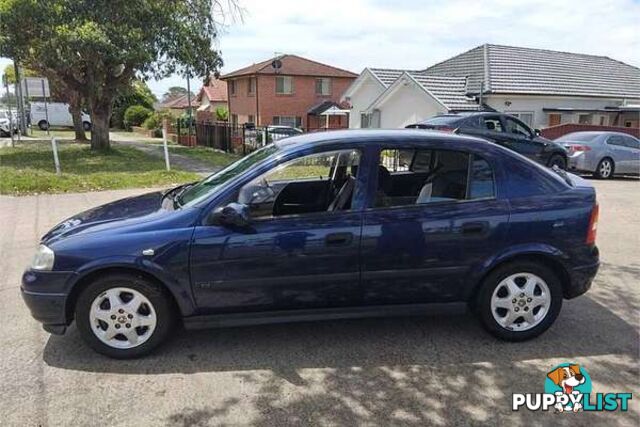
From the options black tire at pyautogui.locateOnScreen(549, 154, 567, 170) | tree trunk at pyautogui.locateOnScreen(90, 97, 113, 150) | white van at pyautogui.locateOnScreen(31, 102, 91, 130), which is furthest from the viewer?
white van at pyautogui.locateOnScreen(31, 102, 91, 130)

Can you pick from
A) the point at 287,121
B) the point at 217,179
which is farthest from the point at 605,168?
the point at 287,121

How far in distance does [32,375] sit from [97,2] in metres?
15.0

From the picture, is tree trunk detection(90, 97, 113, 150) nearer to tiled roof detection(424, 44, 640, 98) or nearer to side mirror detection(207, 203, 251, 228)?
tiled roof detection(424, 44, 640, 98)

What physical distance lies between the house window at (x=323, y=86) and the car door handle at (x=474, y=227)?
117ft

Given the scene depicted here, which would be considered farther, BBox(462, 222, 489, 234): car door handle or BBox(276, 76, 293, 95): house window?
BBox(276, 76, 293, 95): house window

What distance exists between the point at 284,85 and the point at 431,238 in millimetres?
34705

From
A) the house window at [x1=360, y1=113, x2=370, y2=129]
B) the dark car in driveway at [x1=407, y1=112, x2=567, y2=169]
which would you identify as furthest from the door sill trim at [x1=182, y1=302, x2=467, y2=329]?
the house window at [x1=360, y1=113, x2=370, y2=129]

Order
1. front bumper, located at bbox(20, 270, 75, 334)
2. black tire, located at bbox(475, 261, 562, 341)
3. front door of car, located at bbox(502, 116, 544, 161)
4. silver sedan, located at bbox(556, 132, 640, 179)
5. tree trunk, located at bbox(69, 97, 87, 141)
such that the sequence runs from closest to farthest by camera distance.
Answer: front bumper, located at bbox(20, 270, 75, 334)
black tire, located at bbox(475, 261, 562, 341)
front door of car, located at bbox(502, 116, 544, 161)
silver sedan, located at bbox(556, 132, 640, 179)
tree trunk, located at bbox(69, 97, 87, 141)

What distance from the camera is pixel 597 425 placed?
Result: 114 inches

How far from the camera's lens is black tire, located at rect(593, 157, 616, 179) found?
1402 centimetres

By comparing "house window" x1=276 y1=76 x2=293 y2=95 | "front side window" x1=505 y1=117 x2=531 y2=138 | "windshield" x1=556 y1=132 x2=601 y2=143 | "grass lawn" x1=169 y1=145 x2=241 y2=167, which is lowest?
"grass lawn" x1=169 y1=145 x2=241 y2=167

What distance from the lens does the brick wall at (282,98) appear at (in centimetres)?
3625

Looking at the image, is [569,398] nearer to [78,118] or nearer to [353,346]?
[353,346]

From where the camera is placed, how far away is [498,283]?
374cm
